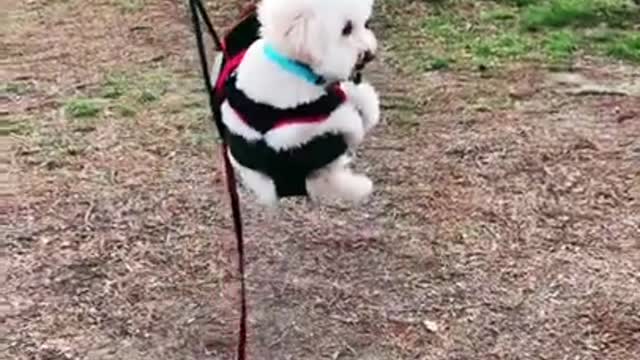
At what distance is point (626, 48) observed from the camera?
435 cm

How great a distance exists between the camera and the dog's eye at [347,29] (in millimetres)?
1630

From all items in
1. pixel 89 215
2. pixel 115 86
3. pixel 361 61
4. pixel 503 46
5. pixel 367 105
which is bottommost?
pixel 115 86

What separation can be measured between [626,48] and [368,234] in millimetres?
1640

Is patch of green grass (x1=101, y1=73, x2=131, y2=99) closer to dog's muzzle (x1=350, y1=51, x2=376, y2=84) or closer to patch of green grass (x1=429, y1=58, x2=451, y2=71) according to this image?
patch of green grass (x1=429, y1=58, x2=451, y2=71)

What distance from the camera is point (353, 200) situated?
1908mm

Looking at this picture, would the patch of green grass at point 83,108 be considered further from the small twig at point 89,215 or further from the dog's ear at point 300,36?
the dog's ear at point 300,36

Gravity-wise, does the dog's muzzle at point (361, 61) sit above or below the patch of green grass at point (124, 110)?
above

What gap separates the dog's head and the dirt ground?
3.48 feet

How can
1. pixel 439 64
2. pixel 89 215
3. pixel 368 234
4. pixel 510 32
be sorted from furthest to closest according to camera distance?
pixel 510 32
pixel 439 64
pixel 89 215
pixel 368 234

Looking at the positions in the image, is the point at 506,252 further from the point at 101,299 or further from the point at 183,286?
the point at 101,299

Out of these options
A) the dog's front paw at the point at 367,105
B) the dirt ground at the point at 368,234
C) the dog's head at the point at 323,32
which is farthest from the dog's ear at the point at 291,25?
the dirt ground at the point at 368,234

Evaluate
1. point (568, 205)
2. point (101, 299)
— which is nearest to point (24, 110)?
point (101, 299)

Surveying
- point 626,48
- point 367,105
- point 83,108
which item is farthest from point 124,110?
point 367,105

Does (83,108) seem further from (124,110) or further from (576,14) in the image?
(576,14)
